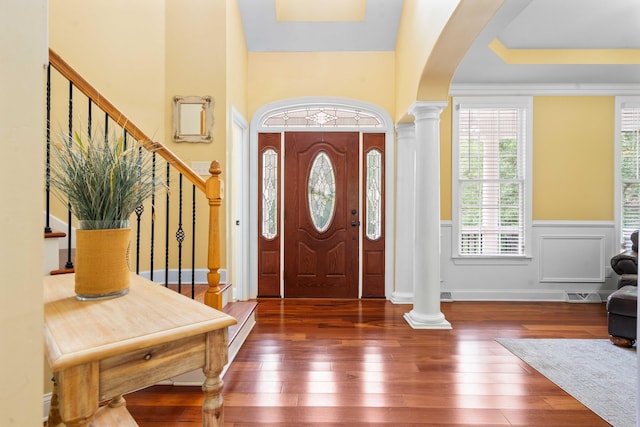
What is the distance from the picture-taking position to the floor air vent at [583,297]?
15.0ft

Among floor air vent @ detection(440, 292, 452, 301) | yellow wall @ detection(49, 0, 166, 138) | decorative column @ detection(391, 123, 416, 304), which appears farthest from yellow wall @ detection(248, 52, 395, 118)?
floor air vent @ detection(440, 292, 452, 301)

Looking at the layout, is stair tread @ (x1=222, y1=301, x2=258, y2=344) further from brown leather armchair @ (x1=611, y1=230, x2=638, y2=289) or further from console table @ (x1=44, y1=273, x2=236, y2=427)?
brown leather armchair @ (x1=611, y1=230, x2=638, y2=289)

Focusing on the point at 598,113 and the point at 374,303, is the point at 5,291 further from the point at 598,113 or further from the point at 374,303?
the point at 598,113

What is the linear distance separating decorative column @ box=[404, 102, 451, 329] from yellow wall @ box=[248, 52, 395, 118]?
1.20 meters

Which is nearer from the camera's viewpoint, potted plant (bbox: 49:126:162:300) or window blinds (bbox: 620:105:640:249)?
potted plant (bbox: 49:126:162:300)

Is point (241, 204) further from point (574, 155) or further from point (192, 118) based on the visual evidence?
point (574, 155)

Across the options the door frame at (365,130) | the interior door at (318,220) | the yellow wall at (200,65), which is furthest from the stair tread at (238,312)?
the interior door at (318,220)

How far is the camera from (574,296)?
4598mm

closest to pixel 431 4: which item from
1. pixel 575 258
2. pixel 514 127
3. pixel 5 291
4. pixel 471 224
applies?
pixel 514 127

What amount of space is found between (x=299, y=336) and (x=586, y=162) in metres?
4.26

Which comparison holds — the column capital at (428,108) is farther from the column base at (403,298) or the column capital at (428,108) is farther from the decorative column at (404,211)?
the column base at (403,298)

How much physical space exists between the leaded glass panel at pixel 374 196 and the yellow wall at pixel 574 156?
201 cm

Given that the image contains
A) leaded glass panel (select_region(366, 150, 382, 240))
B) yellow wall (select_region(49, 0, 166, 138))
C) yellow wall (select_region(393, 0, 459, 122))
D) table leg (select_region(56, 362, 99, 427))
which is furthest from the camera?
leaded glass panel (select_region(366, 150, 382, 240))

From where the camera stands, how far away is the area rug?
6.97 ft
